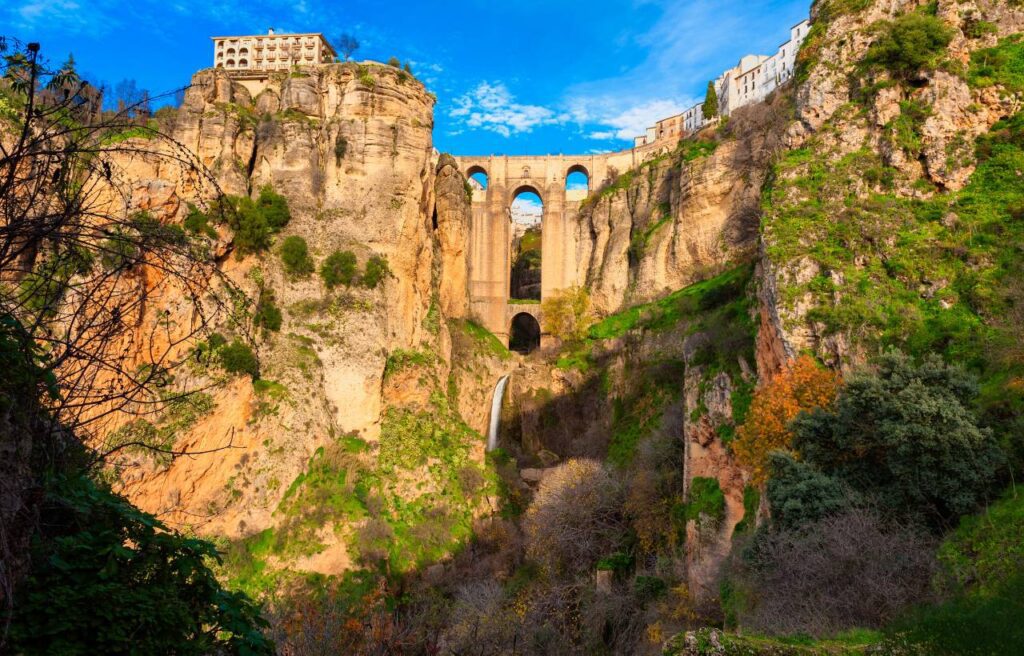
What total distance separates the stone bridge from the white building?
28.8 ft

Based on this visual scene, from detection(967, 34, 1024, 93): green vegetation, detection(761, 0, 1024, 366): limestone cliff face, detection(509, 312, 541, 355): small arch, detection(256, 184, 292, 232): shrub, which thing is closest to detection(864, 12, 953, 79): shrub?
detection(761, 0, 1024, 366): limestone cliff face

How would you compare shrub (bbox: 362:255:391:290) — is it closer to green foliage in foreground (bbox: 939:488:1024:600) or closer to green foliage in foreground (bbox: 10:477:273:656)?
green foliage in foreground (bbox: 939:488:1024:600)

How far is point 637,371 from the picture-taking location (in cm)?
3344

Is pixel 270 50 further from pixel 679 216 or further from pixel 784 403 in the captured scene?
pixel 784 403

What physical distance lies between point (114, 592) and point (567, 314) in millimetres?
39580

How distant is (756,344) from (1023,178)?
717 centimetres

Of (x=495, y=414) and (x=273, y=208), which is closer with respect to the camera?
(x=273, y=208)

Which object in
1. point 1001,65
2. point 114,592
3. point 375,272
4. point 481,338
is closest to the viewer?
point 114,592

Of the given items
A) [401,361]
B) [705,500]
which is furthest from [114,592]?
[401,361]

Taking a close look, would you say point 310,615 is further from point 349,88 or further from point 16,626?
point 349,88

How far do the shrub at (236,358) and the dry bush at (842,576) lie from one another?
1729 centimetres

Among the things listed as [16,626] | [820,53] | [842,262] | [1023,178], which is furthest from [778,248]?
[16,626]

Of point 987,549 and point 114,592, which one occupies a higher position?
point 114,592

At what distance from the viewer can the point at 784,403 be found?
47.1 ft
